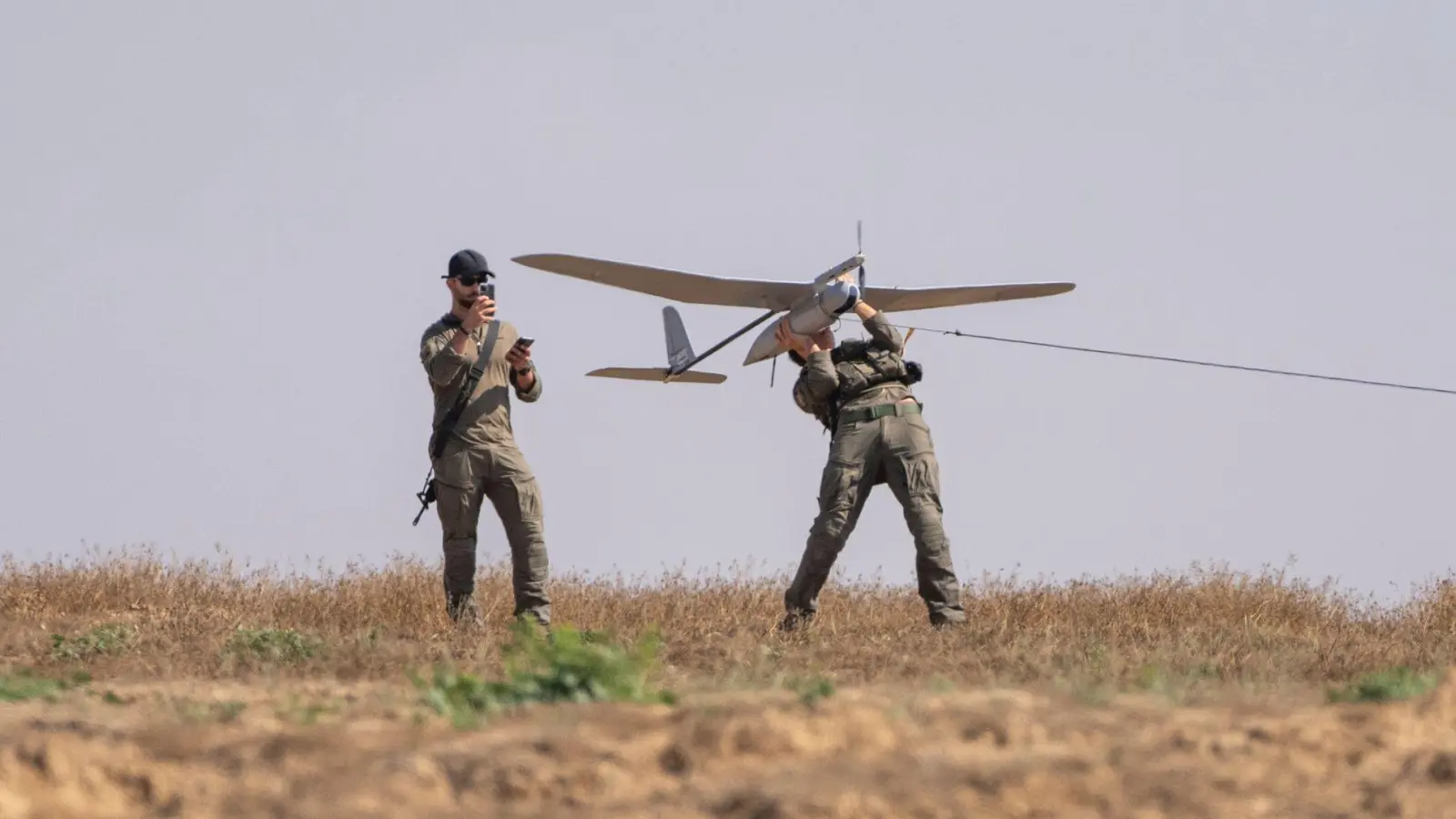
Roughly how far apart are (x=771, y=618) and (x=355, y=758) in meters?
6.64

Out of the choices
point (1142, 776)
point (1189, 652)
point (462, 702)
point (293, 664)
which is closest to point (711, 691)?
point (462, 702)

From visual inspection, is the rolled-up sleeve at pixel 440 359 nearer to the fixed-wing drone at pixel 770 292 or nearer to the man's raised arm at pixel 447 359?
the man's raised arm at pixel 447 359

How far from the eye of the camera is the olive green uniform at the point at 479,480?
1009 centimetres

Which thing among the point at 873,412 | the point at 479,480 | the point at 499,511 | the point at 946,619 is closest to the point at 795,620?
the point at 946,619

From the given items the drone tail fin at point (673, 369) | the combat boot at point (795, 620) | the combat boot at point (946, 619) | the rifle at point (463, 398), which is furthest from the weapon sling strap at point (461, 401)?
the drone tail fin at point (673, 369)

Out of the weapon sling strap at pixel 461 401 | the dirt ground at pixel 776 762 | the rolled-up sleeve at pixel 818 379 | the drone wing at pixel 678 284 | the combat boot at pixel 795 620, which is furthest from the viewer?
the drone wing at pixel 678 284

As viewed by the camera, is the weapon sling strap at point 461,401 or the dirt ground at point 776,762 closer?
the dirt ground at point 776,762

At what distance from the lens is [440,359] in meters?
10.0

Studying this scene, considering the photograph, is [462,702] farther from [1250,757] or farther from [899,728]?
[1250,757]

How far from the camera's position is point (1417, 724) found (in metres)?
5.04

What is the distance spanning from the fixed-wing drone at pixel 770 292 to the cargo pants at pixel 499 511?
2.99 meters

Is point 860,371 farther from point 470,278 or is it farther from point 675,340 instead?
point 675,340

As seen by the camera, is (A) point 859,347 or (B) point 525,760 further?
(A) point 859,347

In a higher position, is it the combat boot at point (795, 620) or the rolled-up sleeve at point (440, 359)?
→ the rolled-up sleeve at point (440, 359)
